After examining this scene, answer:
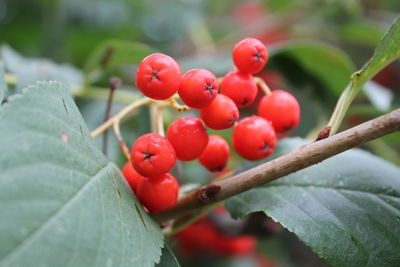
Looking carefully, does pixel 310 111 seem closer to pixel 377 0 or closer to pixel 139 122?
pixel 139 122

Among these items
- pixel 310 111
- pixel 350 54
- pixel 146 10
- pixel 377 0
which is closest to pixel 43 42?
pixel 146 10

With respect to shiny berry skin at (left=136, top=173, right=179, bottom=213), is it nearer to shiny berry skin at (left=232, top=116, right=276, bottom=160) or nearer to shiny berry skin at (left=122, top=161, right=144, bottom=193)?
shiny berry skin at (left=122, top=161, right=144, bottom=193)

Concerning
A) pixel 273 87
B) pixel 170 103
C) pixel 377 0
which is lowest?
pixel 273 87

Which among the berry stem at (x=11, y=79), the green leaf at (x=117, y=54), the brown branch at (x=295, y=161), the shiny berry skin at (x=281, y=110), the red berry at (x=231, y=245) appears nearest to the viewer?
the brown branch at (x=295, y=161)

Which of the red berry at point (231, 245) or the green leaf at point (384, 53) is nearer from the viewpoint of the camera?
the green leaf at point (384, 53)

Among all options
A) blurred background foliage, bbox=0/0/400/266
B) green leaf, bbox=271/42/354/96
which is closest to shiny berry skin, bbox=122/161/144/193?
Result: blurred background foliage, bbox=0/0/400/266

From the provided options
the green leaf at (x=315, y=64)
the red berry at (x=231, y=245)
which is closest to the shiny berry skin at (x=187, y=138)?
the green leaf at (x=315, y=64)

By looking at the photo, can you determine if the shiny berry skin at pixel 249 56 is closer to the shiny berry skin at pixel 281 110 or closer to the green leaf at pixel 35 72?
the shiny berry skin at pixel 281 110
